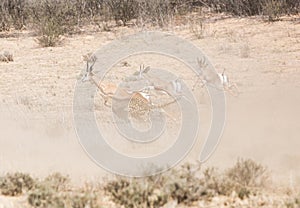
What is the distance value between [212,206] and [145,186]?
25.4 inches

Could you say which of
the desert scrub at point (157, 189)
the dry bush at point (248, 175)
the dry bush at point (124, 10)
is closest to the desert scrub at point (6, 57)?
the dry bush at point (124, 10)

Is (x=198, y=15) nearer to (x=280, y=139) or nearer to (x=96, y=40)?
(x=96, y=40)

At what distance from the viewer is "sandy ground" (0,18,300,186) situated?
307 inches

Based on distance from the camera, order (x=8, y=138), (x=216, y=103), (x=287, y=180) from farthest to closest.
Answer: (x=216, y=103), (x=8, y=138), (x=287, y=180)

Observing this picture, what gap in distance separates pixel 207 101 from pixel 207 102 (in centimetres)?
4

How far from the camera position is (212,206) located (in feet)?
18.3

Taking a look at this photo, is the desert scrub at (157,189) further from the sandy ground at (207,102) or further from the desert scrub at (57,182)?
the sandy ground at (207,102)

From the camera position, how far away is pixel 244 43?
50.6ft

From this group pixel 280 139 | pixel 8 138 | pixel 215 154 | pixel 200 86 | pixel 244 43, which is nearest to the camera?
pixel 215 154

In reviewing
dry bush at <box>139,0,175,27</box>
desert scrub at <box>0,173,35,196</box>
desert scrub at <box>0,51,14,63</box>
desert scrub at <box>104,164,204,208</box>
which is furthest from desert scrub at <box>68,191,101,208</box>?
dry bush at <box>139,0,175,27</box>

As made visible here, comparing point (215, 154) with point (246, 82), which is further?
point (246, 82)

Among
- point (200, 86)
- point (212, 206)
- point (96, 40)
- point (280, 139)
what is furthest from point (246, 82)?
point (96, 40)

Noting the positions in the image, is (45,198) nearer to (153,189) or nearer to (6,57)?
(153,189)

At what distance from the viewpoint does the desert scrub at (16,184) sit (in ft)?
20.3
